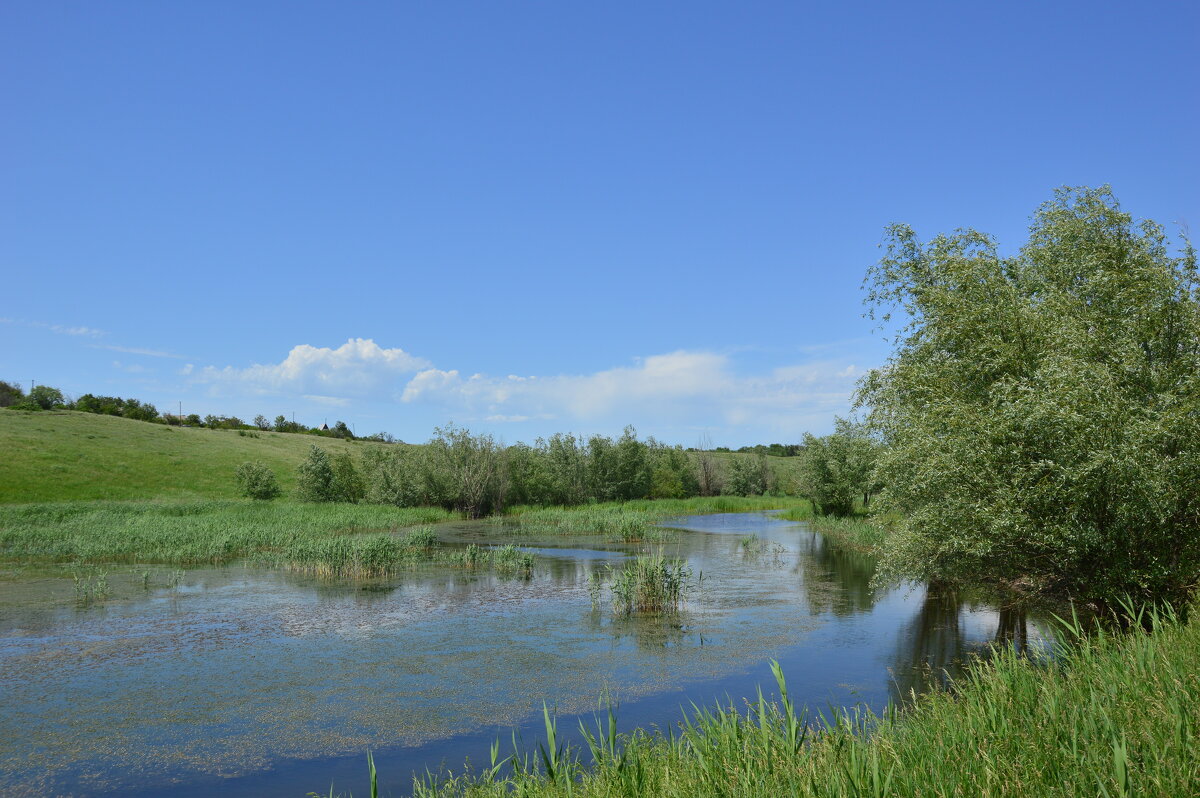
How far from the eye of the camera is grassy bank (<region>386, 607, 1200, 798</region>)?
3.91 m

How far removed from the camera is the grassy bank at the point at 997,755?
3.91 m

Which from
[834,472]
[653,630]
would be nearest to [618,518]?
[834,472]

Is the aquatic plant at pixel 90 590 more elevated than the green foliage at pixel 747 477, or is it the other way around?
the green foliage at pixel 747 477

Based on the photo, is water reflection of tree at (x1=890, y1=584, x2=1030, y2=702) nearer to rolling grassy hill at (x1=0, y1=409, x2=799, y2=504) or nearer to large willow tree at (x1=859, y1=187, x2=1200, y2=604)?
large willow tree at (x1=859, y1=187, x2=1200, y2=604)

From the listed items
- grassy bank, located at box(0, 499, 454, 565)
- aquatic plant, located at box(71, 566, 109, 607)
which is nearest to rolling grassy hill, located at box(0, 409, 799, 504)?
grassy bank, located at box(0, 499, 454, 565)

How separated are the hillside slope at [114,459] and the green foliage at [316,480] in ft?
18.0

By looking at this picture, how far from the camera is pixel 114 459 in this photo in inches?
2056

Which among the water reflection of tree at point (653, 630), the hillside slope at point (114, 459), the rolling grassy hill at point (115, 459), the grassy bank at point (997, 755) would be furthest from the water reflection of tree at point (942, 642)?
the hillside slope at point (114, 459)

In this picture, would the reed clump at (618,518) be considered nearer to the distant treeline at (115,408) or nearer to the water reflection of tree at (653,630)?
the water reflection of tree at (653,630)

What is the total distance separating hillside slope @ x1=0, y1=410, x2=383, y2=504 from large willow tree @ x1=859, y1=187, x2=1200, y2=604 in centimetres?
4730

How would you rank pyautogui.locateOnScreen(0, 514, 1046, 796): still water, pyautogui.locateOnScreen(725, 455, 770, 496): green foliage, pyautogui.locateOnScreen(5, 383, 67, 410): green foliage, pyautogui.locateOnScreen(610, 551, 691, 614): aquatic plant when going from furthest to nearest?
pyautogui.locateOnScreen(725, 455, 770, 496): green foliage < pyautogui.locateOnScreen(5, 383, 67, 410): green foliage < pyautogui.locateOnScreen(610, 551, 691, 614): aquatic plant < pyautogui.locateOnScreen(0, 514, 1046, 796): still water

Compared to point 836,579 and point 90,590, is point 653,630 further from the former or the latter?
point 90,590

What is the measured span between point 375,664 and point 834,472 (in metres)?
36.7

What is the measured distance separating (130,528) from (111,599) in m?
12.5
